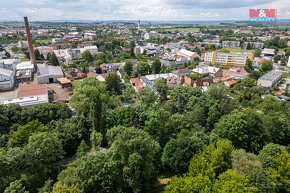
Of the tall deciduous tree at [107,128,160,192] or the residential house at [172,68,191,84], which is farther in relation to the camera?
the residential house at [172,68,191,84]

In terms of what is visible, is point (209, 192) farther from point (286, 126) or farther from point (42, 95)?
point (42, 95)

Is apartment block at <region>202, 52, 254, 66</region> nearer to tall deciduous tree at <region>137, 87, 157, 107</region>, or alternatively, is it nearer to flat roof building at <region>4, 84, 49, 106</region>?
tall deciduous tree at <region>137, 87, 157, 107</region>

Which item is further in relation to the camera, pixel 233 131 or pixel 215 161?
pixel 233 131

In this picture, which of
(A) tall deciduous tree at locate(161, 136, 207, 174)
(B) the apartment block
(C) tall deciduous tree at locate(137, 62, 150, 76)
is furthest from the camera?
(B) the apartment block

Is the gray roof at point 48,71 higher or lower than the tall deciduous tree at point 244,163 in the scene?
higher

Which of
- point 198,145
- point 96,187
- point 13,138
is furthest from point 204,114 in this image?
point 13,138

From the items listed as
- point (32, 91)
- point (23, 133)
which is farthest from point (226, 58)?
point (23, 133)

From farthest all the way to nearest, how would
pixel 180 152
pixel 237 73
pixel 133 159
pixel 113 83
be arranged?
1. pixel 237 73
2. pixel 113 83
3. pixel 180 152
4. pixel 133 159

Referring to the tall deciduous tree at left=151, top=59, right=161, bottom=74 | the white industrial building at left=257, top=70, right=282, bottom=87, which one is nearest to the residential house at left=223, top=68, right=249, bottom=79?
the white industrial building at left=257, top=70, right=282, bottom=87

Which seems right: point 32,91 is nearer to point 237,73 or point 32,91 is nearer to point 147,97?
point 147,97

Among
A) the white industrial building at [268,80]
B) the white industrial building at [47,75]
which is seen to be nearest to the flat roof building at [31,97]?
the white industrial building at [47,75]

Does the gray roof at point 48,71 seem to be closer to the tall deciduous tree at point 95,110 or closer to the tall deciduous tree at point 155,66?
the tall deciduous tree at point 155,66
